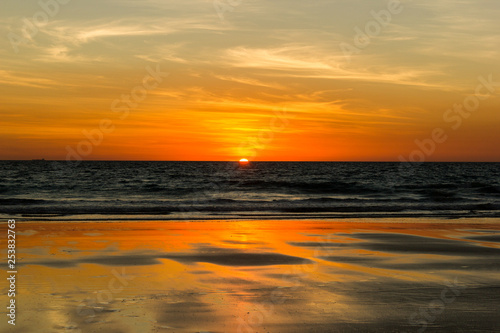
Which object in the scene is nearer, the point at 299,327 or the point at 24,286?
the point at 299,327

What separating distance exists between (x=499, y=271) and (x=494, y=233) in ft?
26.2

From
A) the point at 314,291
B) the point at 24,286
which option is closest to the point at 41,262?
the point at 24,286

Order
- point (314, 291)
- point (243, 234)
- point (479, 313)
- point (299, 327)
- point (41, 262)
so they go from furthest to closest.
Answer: point (243, 234)
point (41, 262)
point (314, 291)
point (479, 313)
point (299, 327)

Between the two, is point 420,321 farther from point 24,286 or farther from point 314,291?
point 24,286

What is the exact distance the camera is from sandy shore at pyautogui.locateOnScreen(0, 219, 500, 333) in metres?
7.17

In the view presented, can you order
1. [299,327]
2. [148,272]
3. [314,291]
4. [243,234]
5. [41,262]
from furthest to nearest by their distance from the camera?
[243,234], [41,262], [148,272], [314,291], [299,327]

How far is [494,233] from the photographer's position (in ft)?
59.3

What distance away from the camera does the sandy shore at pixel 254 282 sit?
7168mm

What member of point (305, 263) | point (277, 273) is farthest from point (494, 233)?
point (277, 273)

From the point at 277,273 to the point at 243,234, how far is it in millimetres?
6646

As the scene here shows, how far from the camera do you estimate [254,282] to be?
31.6ft

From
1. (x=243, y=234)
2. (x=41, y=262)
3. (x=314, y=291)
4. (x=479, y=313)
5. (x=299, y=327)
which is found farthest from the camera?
(x=243, y=234)

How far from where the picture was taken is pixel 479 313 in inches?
299

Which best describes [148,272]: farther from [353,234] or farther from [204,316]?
[353,234]
